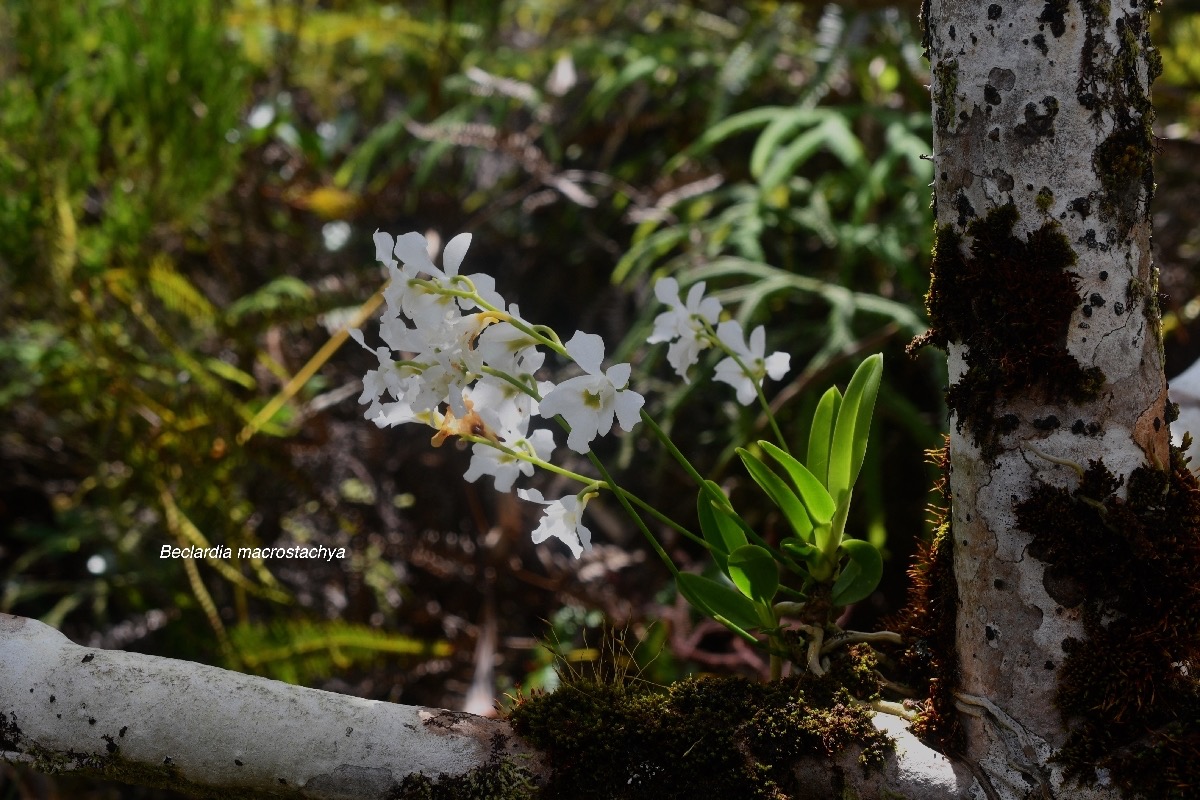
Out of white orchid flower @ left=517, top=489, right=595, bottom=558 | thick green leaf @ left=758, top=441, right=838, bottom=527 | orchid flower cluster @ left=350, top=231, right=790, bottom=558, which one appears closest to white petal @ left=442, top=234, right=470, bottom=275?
orchid flower cluster @ left=350, top=231, right=790, bottom=558

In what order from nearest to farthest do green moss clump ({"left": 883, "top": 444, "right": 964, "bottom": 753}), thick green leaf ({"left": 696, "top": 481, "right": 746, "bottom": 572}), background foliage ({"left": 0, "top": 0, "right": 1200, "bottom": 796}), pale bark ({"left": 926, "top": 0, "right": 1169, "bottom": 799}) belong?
pale bark ({"left": 926, "top": 0, "right": 1169, "bottom": 799})
green moss clump ({"left": 883, "top": 444, "right": 964, "bottom": 753})
thick green leaf ({"left": 696, "top": 481, "right": 746, "bottom": 572})
background foliage ({"left": 0, "top": 0, "right": 1200, "bottom": 796})

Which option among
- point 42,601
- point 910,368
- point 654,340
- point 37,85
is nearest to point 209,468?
point 42,601

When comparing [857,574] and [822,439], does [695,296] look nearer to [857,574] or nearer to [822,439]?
[822,439]

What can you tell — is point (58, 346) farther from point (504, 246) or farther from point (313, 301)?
point (504, 246)

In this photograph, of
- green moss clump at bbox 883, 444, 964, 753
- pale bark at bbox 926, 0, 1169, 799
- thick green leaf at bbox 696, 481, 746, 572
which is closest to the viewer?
pale bark at bbox 926, 0, 1169, 799

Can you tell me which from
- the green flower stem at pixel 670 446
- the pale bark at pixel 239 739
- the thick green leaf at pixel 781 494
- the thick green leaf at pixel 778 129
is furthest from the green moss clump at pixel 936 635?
the thick green leaf at pixel 778 129

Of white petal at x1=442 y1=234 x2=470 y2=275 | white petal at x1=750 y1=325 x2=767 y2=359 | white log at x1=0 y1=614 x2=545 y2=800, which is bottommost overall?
white log at x1=0 y1=614 x2=545 y2=800

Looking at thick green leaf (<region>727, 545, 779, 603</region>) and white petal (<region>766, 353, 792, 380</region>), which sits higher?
white petal (<region>766, 353, 792, 380</region>)

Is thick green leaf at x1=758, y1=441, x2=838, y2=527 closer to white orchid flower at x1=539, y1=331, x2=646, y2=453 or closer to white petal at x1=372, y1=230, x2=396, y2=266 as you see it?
white orchid flower at x1=539, y1=331, x2=646, y2=453
